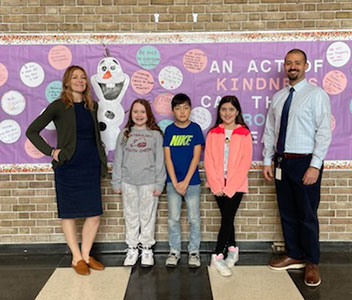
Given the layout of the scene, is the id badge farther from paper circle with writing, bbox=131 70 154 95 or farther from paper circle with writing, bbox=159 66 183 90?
paper circle with writing, bbox=131 70 154 95

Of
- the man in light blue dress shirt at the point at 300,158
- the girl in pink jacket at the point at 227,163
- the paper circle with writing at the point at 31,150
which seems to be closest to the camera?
the man in light blue dress shirt at the point at 300,158

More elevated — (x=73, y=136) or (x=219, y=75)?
(x=219, y=75)

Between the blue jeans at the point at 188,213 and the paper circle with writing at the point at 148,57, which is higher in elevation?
the paper circle with writing at the point at 148,57

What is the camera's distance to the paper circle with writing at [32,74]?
11.0 feet

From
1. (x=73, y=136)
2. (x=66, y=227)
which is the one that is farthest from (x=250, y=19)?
(x=66, y=227)

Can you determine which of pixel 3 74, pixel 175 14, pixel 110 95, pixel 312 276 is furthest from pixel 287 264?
pixel 3 74

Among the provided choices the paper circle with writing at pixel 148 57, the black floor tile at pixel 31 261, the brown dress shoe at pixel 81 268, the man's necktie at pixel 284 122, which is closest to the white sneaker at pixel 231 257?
the man's necktie at pixel 284 122

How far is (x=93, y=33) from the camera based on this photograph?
3.34m

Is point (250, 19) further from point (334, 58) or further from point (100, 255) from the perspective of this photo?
point (100, 255)

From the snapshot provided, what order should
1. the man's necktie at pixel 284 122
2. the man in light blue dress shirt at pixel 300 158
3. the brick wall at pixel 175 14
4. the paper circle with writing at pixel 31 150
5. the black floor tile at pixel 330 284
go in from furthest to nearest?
the paper circle with writing at pixel 31 150 → the brick wall at pixel 175 14 → the man's necktie at pixel 284 122 → the man in light blue dress shirt at pixel 300 158 → the black floor tile at pixel 330 284

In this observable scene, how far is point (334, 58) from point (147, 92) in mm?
1742

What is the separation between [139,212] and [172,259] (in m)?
0.50

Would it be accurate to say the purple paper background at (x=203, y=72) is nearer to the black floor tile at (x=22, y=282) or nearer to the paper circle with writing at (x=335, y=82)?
the paper circle with writing at (x=335, y=82)

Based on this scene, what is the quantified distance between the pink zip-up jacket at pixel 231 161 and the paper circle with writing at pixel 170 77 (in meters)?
0.63
